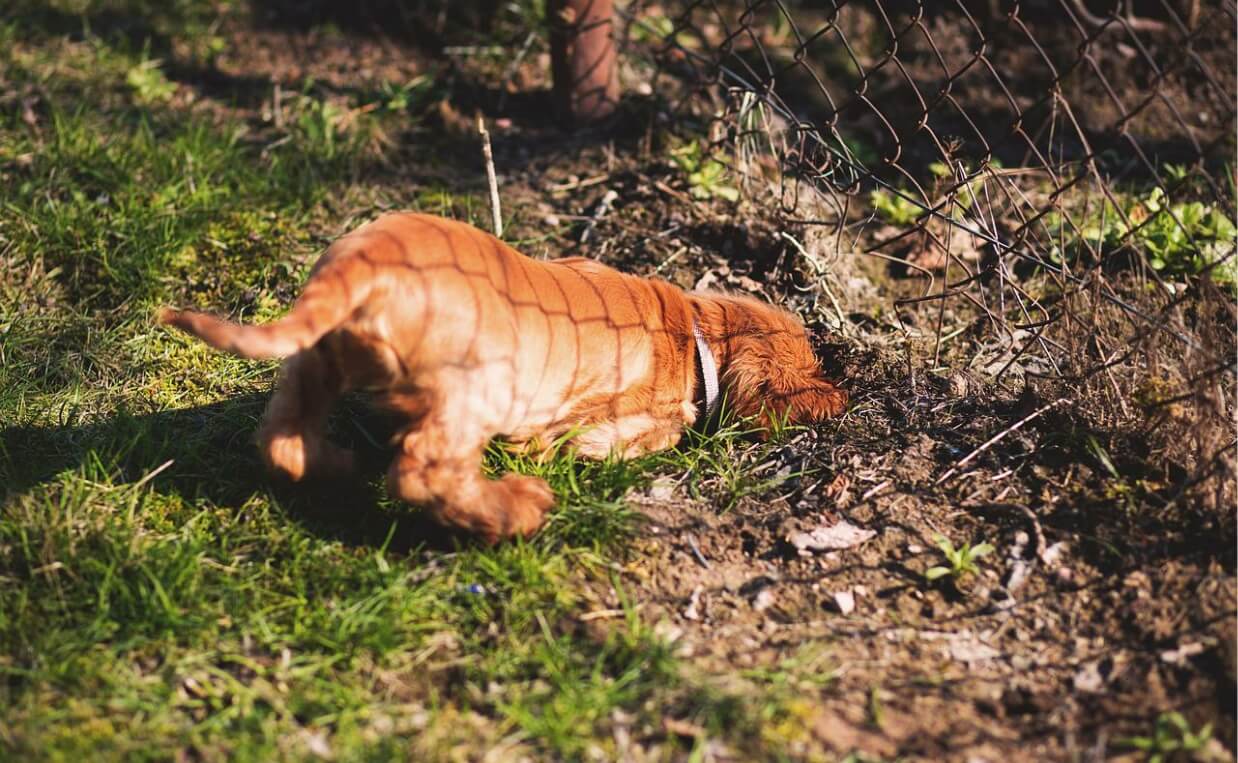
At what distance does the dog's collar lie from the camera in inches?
139

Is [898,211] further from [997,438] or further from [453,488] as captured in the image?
[453,488]

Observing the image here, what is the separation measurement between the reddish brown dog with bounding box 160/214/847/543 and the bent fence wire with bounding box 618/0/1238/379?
79 centimetres

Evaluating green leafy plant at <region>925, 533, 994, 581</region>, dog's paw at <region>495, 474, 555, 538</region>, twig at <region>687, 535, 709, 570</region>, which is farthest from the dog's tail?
green leafy plant at <region>925, 533, 994, 581</region>

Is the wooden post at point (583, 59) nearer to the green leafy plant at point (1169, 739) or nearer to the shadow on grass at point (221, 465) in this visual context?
the shadow on grass at point (221, 465)

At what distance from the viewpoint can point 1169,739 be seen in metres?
2.38

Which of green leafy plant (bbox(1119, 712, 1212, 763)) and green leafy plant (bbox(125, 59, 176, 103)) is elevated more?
green leafy plant (bbox(125, 59, 176, 103))

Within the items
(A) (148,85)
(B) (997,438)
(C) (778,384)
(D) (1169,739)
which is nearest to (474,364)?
(C) (778,384)

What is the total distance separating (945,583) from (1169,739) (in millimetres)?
659

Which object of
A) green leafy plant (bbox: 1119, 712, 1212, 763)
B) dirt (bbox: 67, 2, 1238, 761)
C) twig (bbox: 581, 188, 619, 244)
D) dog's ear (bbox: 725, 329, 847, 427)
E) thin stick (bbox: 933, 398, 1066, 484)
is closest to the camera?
green leafy plant (bbox: 1119, 712, 1212, 763)

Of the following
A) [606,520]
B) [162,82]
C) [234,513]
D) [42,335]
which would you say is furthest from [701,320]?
[162,82]

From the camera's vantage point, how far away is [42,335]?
3725mm

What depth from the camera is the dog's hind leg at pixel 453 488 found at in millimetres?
2811

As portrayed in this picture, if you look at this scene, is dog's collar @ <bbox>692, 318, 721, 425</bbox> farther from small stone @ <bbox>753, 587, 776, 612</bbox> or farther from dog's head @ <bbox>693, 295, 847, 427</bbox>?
small stone @ <bbox>753, 587, 776, 612</bbox>

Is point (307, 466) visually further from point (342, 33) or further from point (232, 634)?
point (342, 33)
